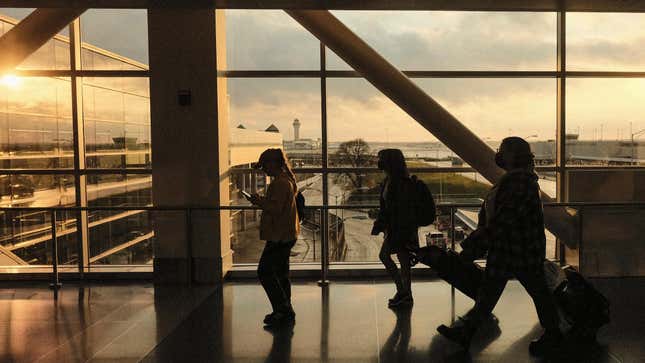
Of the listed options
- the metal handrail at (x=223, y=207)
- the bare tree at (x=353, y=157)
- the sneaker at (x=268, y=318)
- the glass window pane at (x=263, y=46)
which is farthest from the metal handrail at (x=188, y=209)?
the glass window pane at (x=263, y=46)

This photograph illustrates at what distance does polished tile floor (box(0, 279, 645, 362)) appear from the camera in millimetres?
A: 4801

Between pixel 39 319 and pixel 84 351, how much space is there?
55.8 inches

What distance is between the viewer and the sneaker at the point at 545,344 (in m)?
4.72

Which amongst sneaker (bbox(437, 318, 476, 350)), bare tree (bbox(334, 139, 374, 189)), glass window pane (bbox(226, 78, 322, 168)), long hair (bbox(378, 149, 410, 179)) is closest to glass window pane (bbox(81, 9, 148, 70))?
glass window pane (bbox(226, 78, 322, 168))

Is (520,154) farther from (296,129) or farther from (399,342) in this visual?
(296,129)

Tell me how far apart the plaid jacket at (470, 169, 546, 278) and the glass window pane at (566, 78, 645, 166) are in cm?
503

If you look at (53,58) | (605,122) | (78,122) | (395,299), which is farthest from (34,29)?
(605,122)

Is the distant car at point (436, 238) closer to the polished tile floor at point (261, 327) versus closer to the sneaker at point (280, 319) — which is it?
the polished tile floor at point (261, 327)

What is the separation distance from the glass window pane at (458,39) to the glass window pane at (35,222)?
15.6 ft

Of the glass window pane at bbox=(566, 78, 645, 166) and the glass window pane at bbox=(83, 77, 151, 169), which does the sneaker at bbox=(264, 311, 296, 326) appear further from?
the glass window pane at bbox=(566, 78, 645, 166)

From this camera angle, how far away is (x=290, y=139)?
8.87 metres

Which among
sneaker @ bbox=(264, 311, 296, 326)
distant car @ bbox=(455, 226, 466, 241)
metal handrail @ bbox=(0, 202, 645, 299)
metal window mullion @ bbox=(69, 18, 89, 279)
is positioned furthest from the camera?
metal window mullion @ bbox=(69, 18, 89, 279)

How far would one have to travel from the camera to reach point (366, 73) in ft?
25.4

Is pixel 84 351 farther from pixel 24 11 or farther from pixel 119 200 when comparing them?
pixel 24 11
